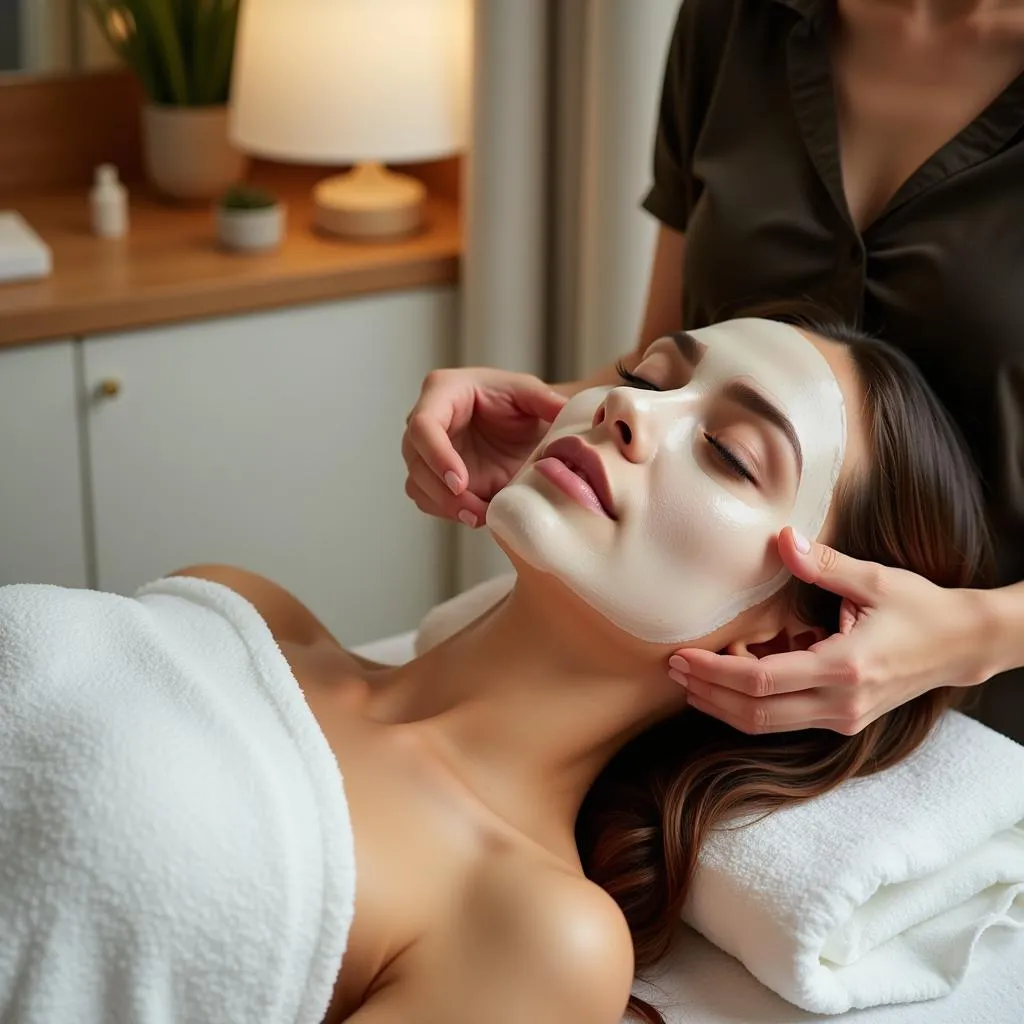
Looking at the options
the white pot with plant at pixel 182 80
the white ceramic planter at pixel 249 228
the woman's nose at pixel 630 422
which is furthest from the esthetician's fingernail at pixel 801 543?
the white pot with plant at pixel 182 80

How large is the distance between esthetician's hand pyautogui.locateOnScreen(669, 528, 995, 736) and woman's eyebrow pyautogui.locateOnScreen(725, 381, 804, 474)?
0.10 m

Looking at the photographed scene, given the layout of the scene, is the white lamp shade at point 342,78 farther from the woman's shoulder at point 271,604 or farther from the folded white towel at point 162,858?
the folded white towel at point 162,858

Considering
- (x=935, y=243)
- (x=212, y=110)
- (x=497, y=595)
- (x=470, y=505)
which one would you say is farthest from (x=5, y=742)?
(x=212, y=110)

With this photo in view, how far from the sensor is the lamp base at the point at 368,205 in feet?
8.52

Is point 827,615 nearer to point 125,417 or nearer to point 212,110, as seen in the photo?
point 125,417

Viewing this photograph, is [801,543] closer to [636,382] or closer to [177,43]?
[636,382]

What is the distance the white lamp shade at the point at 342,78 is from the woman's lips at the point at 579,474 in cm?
123

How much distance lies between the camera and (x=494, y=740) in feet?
4.57

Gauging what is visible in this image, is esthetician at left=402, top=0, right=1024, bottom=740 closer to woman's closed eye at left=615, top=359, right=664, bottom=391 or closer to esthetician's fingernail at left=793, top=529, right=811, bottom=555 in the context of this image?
esthetician's fingernail at left=793, top=529, right=811, bottom=555

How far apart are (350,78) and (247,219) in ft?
0.90

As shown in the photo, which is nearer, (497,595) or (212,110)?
(497,595)

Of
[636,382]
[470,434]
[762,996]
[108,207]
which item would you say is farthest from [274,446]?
[762,996]

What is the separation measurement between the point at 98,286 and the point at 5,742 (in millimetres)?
1269

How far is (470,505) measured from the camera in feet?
4.89
